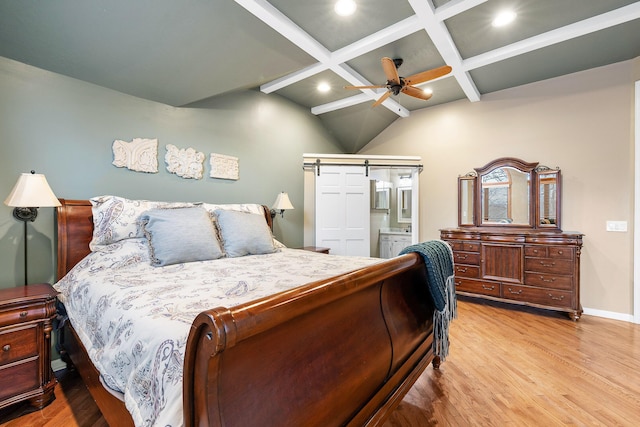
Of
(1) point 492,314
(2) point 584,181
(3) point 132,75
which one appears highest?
(3) point 132,75

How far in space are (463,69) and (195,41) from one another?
2819 millimetres

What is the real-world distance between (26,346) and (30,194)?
0.94 m

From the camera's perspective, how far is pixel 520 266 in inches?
133

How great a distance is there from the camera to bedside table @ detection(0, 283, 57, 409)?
1601 millimetres

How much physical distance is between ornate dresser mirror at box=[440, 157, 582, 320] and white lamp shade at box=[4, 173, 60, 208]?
4.13 meters

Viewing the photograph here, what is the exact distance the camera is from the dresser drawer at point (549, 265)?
3.14 m

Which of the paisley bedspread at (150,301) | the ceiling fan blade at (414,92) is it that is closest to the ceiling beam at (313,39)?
the ceiling fan blade at (414,92)

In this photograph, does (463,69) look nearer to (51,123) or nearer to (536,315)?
(536,315)

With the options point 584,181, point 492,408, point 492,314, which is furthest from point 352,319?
point 584,181

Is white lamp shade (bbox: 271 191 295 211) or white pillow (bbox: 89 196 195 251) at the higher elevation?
white lamp shade (bbox: 271 191 295 211)

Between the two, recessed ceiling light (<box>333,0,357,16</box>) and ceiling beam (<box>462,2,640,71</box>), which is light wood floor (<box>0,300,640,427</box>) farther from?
recessed ceiling light (<box>333,0,357,16</box>)

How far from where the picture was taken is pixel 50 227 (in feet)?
7.11

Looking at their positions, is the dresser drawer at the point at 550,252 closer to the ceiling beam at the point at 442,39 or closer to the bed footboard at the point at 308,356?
the ceiling beam at the point at 442,39

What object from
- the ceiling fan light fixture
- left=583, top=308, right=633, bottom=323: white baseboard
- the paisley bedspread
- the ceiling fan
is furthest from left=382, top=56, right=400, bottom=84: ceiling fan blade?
left=583, top=308, right=633, bottom=323: white baseboard
